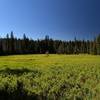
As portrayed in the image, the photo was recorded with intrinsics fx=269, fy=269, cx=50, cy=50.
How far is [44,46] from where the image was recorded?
577 feet

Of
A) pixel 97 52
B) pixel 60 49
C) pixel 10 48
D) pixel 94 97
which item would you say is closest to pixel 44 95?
pixel 94 97

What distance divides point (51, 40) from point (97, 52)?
144 ft

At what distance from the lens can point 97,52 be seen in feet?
493

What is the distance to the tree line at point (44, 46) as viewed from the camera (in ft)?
528

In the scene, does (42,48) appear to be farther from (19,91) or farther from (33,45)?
(19,91)

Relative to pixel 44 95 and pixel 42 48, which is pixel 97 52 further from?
pixel 44 95

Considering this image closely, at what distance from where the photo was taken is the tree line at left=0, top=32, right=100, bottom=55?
528 feet

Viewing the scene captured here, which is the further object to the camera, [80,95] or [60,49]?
[60,49]

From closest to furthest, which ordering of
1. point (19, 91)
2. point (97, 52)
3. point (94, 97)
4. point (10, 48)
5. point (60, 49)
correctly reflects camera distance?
point (94, 97) → point (19, 91) → point (97, 52) → point (10, 48) → point (60, 49)

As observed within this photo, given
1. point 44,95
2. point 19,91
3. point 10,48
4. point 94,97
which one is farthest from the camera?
point 10,48

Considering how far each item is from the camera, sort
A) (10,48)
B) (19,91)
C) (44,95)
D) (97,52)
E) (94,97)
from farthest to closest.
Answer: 1. (10,48)
2. (97,52)
3. (19,91)
4. (44,95)
5. (94,97)

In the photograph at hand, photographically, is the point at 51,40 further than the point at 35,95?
Yes

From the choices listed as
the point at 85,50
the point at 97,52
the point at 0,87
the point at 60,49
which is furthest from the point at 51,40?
the point at 0,87

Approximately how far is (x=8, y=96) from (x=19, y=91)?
1.48 meters
